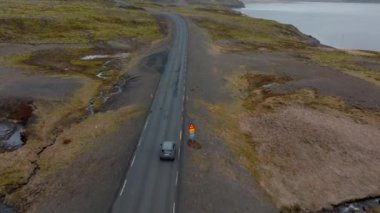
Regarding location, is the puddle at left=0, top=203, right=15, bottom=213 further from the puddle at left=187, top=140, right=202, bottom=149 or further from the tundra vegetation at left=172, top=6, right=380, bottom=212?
the tundra vegetation at left=172, top=6, right=380, bottom=212

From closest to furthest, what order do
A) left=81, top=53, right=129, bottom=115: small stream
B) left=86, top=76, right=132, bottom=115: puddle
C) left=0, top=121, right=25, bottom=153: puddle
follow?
left=0, top=121, right=25, bottom=153: puddle < left=86, top=76, right=132, bottom=115: puddle < left=81, top=53, right=129, bottom=115: small stream

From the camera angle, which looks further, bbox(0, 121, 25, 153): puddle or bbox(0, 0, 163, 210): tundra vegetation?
bbox(0, 121, 25, 153): puddle

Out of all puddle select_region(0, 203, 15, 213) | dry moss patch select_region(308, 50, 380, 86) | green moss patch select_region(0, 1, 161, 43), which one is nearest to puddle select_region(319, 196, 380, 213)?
puddle select_region(0, 203, 15, 213)

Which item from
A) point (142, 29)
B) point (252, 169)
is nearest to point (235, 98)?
point (252, 169)

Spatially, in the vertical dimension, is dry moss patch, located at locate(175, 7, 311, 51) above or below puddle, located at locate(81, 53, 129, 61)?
above

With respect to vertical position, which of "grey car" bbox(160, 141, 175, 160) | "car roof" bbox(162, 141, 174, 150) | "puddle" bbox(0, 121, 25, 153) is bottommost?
"puddle" bbox(0, 121, 25, 153)

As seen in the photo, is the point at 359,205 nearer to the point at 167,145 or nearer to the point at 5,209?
the point at 167,145

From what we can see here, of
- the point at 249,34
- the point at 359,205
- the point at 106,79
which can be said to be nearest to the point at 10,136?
the point at 106,79

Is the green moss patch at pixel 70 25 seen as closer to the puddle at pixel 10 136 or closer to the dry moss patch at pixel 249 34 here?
the dry moss patch at pixel 249 34
